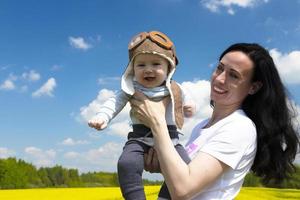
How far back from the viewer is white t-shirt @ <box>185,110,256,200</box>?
3.48 metres

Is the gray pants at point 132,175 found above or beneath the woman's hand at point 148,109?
beneath

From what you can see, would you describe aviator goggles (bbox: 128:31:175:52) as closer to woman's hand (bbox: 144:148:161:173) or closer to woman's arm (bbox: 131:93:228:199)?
woman's arm (bbox: 131:93:228:199)

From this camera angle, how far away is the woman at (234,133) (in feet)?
10.9

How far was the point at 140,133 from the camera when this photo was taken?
382cm

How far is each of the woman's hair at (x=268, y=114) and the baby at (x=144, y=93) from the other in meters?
0.52

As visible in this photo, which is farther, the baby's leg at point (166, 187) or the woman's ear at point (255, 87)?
the woman's ear at point (255, 87)

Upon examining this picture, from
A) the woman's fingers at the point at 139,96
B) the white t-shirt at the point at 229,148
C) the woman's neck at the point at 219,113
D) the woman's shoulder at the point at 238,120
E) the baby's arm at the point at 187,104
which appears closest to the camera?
the white t-shirt at the point at 229,148

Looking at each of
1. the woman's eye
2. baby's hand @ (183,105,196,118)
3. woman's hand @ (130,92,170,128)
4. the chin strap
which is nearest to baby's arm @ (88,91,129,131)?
woman's hand @ (130,92,170,128)

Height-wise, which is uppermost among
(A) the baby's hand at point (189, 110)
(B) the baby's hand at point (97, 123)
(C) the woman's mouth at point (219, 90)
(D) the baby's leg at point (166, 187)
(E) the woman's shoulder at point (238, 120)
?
(C) the woman's mouth at point (219, 90)

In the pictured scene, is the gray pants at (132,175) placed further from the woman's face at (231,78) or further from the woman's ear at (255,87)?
the woman's ear at (255,87)

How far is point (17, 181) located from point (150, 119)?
41.9m

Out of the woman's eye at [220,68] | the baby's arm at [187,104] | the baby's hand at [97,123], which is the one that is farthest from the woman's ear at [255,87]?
the baby's hand at [97,123]

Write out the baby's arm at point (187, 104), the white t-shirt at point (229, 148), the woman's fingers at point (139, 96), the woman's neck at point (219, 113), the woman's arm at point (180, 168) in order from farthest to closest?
1. the baby's arm at point (187, 104)
2. the woman's neck at point (219, 113)
3. the woman's fingers at point (139, 96)
4. the white t-shirt at point (229, 148)
5. the woman's arm at point (180, 168)

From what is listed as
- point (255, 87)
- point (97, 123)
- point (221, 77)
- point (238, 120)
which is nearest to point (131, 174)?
point (97, 123)
